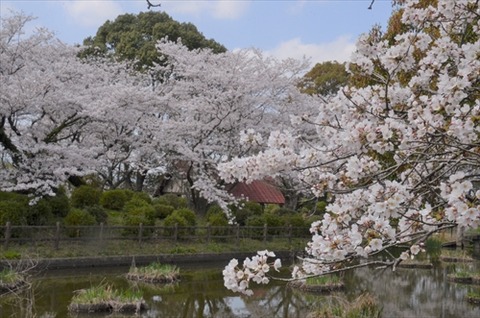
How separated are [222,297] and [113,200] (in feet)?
25.8

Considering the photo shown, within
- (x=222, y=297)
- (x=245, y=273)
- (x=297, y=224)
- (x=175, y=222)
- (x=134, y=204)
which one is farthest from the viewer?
(x=297, y=224)

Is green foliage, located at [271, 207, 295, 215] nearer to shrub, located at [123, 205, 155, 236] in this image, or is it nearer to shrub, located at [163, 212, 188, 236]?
shrub, located at [163, 212, 188, 236]

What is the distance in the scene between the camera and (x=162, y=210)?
1806 cm

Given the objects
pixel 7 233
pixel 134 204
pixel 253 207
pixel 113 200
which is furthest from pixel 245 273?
pixel 253 207

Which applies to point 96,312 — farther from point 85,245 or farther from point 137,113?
point 137,113

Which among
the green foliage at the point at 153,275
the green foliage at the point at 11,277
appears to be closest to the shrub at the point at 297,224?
the green foliage at the point at 153,275

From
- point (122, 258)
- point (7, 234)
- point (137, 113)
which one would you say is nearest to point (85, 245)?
point (122, 258)

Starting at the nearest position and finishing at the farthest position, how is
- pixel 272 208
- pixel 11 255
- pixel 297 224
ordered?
pixel 11 255, pixel 297 224, pixel 272 208

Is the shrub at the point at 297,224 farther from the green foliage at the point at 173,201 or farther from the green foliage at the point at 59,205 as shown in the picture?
the green foliage at the point at 59,205

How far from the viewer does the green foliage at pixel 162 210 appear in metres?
18.0

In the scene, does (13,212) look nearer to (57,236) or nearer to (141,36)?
(57,236)

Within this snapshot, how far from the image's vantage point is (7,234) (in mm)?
12836

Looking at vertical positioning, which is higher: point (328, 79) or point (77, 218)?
point (328, 79)

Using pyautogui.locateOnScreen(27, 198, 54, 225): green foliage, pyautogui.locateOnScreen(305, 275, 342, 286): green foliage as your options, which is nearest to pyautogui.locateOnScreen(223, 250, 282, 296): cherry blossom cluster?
pyautogui.locateOnScreen(305, 275, 342, 286): green foliage
